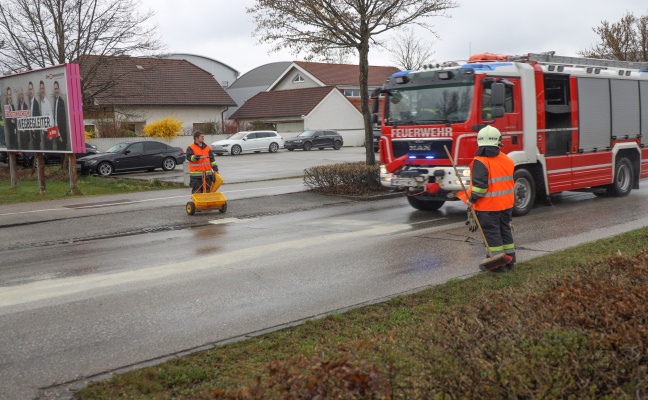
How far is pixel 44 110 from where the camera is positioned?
18625 mm

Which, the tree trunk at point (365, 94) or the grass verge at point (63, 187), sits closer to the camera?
the tree trunk at point (365, 94)

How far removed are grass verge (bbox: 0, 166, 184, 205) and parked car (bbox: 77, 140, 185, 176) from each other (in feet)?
4.23

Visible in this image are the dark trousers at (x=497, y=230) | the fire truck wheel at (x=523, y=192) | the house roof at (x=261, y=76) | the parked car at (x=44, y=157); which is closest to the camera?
the dark trousers at (x=497, y=230)

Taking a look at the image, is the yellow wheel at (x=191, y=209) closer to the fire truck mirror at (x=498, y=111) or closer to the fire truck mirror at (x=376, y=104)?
the fire truck mirror at (x=376, y=104)

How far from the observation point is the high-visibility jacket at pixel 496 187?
8.08m

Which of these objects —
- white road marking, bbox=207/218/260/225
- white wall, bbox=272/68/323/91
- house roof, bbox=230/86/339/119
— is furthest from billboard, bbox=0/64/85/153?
white wall, bbox=272/68/323/91

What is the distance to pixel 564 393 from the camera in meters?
3.09

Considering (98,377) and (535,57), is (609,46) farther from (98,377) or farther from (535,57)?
(98,377)

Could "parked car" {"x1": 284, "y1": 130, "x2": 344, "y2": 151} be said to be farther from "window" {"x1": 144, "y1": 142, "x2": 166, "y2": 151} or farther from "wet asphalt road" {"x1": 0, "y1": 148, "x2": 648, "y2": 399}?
"wet asphalt road" {"x1": 0, "y1": 148, "x2": 648, "y2": 399}

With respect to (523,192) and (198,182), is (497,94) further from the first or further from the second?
(198,182)

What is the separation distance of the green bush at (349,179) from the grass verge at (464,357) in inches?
440

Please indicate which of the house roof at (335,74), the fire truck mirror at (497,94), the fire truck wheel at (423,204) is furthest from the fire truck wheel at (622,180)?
the house roof at (335,74)

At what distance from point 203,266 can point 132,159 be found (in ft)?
68.0

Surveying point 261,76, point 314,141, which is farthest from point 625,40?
point 261,76
